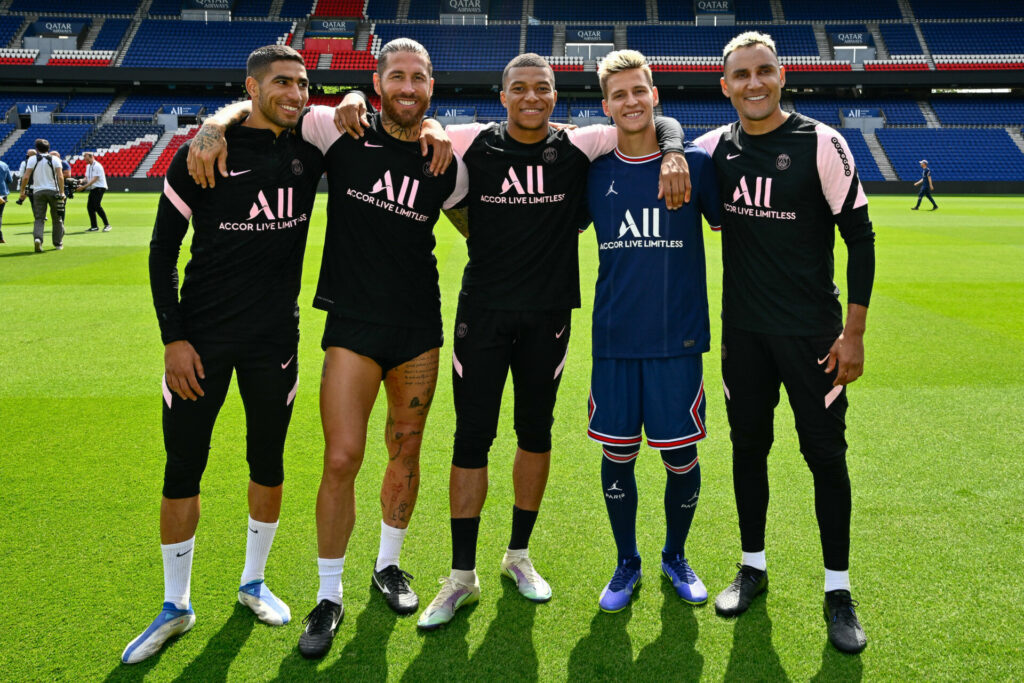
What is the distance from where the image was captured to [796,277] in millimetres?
3207

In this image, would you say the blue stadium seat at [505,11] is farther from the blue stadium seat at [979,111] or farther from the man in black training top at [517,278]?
the man in black training top at [517,278]

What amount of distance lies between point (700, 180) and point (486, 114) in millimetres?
44896

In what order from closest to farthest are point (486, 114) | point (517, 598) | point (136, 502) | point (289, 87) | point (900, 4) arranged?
point (289, 87) → point (517, 598) → point (136, 502) → point (486, 114) → point (900, 4)

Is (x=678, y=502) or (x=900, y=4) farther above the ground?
(x=900, y=4)

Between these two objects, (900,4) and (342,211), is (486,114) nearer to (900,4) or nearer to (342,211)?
(900,4)

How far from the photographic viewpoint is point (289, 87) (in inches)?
124

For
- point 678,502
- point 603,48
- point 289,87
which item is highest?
point 603,48

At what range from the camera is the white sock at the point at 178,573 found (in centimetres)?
310

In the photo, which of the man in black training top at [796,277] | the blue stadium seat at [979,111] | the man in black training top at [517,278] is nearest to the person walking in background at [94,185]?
the man in black training top at [517,278]

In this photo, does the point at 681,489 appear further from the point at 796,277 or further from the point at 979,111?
the point at 979,111

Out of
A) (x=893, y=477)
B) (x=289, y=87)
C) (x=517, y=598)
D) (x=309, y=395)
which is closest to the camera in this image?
(x=289, y=87)

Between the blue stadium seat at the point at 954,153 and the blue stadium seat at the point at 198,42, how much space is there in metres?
39.1

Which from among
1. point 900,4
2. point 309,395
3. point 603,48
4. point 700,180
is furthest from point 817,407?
point 900,4

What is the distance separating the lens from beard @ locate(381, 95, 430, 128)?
10.8ft
